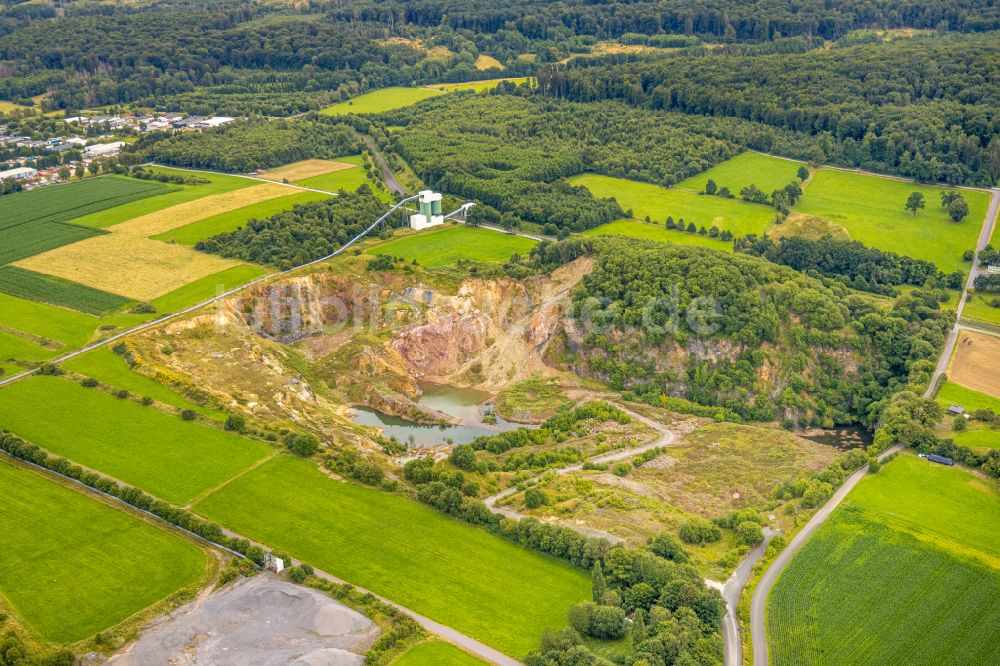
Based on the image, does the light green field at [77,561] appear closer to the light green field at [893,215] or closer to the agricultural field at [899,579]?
the agricultural field at [899,579]

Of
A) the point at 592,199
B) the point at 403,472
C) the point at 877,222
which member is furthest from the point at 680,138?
the point at 403,472

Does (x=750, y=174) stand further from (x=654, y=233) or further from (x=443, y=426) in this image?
(x=443, y=426)

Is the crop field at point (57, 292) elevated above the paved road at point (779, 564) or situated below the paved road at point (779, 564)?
above

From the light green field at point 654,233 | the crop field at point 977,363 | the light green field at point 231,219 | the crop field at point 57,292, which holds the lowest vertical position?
the crop field at point 977,363

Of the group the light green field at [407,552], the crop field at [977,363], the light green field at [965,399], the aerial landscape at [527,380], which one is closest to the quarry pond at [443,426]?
the aerial landscape at [527,380]

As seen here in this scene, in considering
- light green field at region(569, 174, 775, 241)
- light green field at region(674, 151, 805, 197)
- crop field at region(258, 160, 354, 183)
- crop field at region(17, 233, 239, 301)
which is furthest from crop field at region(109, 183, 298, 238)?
light green field at region(674, 151, 805, 197)

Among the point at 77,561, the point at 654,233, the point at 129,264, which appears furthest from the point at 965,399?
the point at 129,264

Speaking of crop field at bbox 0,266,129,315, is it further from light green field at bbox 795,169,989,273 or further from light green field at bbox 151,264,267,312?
light green field at bbox 795,169,989,273
